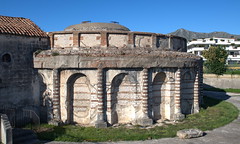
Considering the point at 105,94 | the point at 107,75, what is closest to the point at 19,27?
the point at 107,75

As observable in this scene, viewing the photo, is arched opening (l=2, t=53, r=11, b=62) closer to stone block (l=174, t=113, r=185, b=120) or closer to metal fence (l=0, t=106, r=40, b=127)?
metal fence (l=0, t=106, r=40, b=127)

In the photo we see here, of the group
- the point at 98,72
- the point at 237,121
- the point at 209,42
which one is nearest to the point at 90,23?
the point at 98,72

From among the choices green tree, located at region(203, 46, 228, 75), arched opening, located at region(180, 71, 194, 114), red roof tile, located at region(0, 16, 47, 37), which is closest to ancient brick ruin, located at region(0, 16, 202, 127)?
red roof tile, located at region(0, 16, 47, 37)

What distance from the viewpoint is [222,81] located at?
39.6m

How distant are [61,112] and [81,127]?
77.4 inches

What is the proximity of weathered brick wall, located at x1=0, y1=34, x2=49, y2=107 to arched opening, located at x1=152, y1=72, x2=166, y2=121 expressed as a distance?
8.32 metres

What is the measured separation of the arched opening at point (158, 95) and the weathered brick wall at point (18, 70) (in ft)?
27.3

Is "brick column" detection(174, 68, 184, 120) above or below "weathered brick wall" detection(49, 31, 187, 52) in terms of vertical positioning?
below

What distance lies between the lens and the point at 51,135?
12.8 meters

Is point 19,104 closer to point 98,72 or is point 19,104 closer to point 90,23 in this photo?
point 98,72

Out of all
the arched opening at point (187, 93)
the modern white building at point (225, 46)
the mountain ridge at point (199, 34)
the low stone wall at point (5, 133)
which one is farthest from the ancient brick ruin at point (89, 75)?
the mountain ridge at point (199, 34)

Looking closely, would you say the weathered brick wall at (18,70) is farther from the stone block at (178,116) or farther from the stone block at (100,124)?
the stone block at (178,116)

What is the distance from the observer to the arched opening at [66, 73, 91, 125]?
15.5 metres

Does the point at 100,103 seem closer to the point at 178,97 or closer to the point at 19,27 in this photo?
the point at 178,97
